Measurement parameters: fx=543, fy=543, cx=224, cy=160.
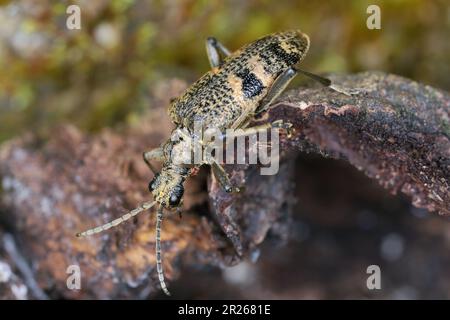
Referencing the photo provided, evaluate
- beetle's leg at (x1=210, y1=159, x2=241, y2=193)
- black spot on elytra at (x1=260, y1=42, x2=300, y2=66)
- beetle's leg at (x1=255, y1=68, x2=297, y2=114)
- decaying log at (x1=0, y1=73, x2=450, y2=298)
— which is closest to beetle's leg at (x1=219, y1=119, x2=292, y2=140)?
decaying log at (x1=0, y1=73, x2=450, y2=298)

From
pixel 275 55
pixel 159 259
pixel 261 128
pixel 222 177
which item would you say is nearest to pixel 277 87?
pixel 275 55

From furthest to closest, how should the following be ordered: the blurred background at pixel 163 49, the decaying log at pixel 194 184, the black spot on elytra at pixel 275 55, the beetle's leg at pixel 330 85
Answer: the blurred background at pixel 163 49, the black spot on elytra at pixel 275 55, the beetle's leg at pixel 330 85, the decaying log at pixel 194 184

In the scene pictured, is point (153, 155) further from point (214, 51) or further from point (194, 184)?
point (214, 51)

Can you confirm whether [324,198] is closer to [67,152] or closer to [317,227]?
[317,227]

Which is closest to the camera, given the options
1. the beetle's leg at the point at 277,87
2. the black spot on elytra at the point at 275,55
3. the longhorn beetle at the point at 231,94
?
the beetle's leg at the point at 277,87

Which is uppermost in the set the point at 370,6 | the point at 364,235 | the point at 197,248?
the point at 370,6

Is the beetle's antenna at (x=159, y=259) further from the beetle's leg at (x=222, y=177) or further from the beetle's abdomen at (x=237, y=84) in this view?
the beetle's abdomen at (x=237, y=84)

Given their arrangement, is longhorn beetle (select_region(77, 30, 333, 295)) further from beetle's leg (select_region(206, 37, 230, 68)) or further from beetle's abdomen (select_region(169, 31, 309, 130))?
beetle's leg (select_region(206, 37, 230, 68))

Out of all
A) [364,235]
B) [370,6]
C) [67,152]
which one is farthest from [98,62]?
[364,235]

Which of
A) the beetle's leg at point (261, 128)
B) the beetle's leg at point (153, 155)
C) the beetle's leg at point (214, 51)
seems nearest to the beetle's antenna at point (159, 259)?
the beetle's leg at point (153, 155)
